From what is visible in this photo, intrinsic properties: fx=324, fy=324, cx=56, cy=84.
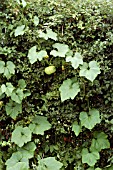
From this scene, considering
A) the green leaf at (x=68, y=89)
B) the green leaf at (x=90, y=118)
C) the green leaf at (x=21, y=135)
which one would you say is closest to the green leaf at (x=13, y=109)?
the green leaf at (x=21, y=135)

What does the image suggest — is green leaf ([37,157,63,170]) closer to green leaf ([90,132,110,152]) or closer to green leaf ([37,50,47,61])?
green leaf ([90,132,110,152])

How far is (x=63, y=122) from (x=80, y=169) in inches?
15.9

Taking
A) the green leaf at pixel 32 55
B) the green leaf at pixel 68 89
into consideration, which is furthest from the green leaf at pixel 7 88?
the green leaf at pixel 68 89

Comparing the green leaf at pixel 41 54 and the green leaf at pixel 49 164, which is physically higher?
the green leaf at pixel 41 54

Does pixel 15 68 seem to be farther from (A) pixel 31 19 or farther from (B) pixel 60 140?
(B) pixel 60 140

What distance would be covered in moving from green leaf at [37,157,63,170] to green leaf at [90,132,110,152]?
317 millimetres

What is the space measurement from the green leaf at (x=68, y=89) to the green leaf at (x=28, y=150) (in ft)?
1.52

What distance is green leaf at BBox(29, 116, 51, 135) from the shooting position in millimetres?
2575

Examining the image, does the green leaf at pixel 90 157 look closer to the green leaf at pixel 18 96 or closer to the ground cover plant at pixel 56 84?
the ground cover plant at pixel 56 84

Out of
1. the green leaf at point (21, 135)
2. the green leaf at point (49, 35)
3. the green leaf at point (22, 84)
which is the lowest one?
the green leaf at point (21, 135)

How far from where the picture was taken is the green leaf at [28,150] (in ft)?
8.42

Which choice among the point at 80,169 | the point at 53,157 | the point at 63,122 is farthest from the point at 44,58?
the point at 80,169

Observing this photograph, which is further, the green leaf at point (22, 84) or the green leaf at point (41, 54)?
the green leaf at point (22, 84)

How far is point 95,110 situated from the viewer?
100 inches
